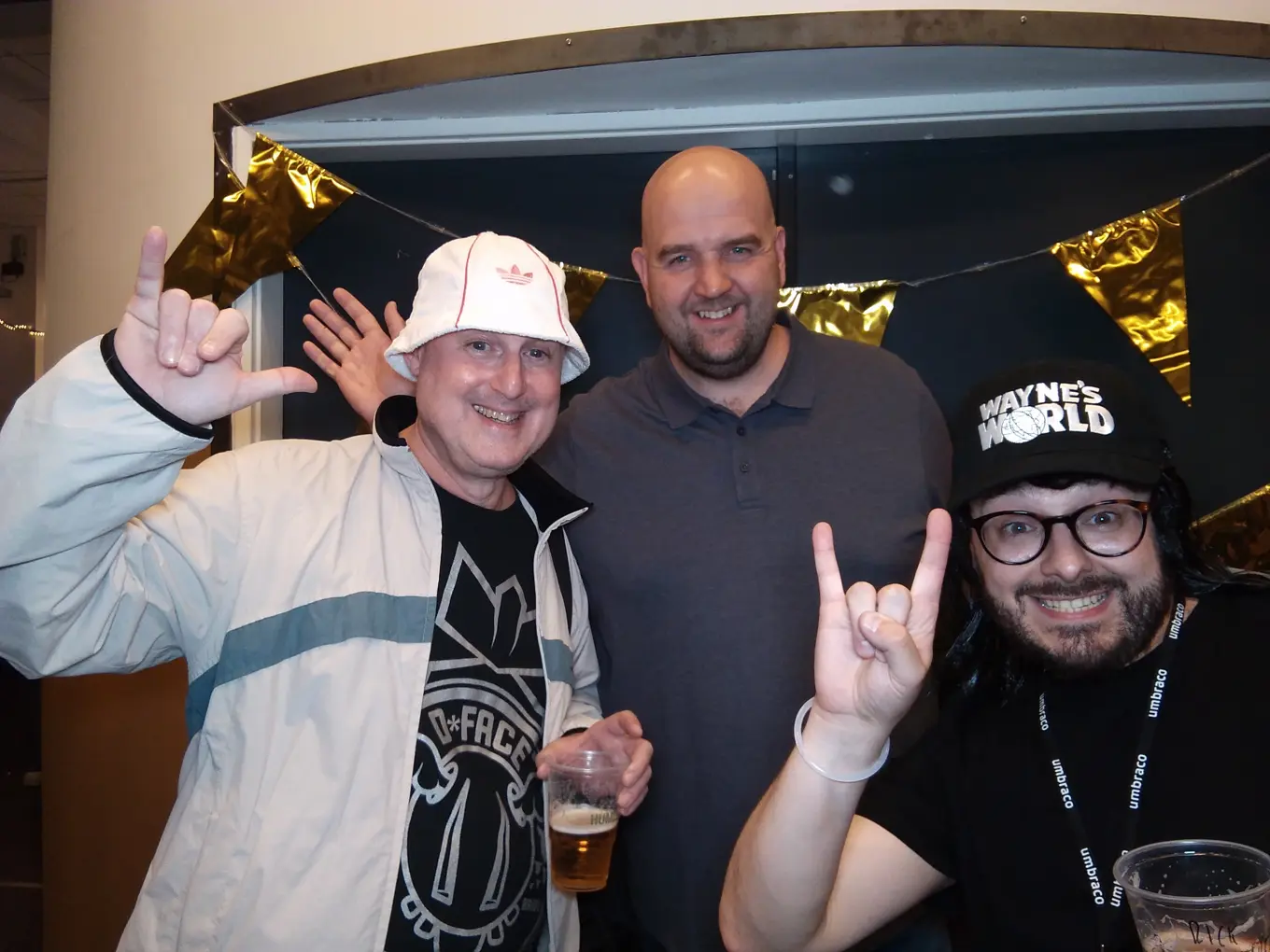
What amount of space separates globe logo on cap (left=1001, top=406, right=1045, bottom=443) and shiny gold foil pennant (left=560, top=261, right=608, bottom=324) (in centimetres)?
130

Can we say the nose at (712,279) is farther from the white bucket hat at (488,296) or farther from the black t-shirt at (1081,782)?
the black t-shirt at (1081,782)

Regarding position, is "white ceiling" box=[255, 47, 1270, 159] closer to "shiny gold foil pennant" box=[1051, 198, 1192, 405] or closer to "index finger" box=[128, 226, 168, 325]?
"shiny gold foil pennant" box=[1051, 198, 1192, 405]

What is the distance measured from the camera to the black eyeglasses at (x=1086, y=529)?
53.1 inches

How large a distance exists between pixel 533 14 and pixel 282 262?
2.85ft

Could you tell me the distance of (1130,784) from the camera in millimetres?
A: 1261

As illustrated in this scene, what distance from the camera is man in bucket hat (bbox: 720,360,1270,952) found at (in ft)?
3.91

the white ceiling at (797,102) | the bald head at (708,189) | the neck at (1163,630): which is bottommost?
the neck at (1163,630)

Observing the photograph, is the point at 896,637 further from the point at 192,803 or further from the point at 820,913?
the point at 192,803

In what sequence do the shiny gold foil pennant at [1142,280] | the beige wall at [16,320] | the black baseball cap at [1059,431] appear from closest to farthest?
the black baseball cap at [1059,431], the shiny gold foil pennant at [1142,280], the beige wall at [16,320]

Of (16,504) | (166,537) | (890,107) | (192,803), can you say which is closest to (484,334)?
(166,537)

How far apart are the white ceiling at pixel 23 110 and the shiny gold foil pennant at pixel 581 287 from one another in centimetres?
228

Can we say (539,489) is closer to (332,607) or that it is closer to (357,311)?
(332,607)

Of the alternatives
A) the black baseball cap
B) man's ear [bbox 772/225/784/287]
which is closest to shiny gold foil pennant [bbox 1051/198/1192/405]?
man's ear [bbox 772/225/784/287]

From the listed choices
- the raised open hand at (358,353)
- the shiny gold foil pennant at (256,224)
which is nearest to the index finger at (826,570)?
the raised open hand at (358,353)
